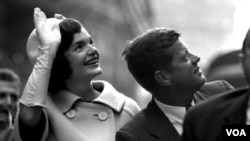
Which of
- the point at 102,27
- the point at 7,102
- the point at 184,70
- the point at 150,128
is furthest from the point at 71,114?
the point at 102,27

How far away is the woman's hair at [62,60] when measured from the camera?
4445 mm

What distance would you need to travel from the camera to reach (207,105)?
114 inches

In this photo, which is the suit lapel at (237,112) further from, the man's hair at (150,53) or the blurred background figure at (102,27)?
the blurred background figure at (102,27)

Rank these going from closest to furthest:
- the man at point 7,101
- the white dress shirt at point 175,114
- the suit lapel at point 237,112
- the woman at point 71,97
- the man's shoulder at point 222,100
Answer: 1. the suit lapel at point 237,112
2. the man's shoulder at point 222,100
3. the white dress shirt at point 175,114
4. the woman at point 71,97
5. the man at point 7,101

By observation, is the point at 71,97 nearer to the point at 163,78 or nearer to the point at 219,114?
the point at 163,78

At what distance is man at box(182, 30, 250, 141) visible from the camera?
9.07 ft

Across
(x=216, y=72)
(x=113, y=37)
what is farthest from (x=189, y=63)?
(x=113, y=37)

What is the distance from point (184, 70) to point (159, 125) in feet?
1.23

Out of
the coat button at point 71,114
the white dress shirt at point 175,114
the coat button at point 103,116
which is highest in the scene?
the white dress shirt at point 175,114

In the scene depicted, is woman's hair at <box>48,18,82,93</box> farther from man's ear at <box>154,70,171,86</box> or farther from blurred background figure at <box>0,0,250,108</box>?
blurred background figure at <box>0,0,250,108</box>

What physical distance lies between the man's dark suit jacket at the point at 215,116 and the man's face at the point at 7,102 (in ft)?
8.02

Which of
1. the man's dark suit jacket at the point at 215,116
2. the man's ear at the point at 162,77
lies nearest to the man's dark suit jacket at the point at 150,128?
the man's ear at the point at 162,77

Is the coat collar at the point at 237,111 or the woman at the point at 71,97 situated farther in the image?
the woman at the point at 71,97

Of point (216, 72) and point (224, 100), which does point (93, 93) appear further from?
point (216, 72)
